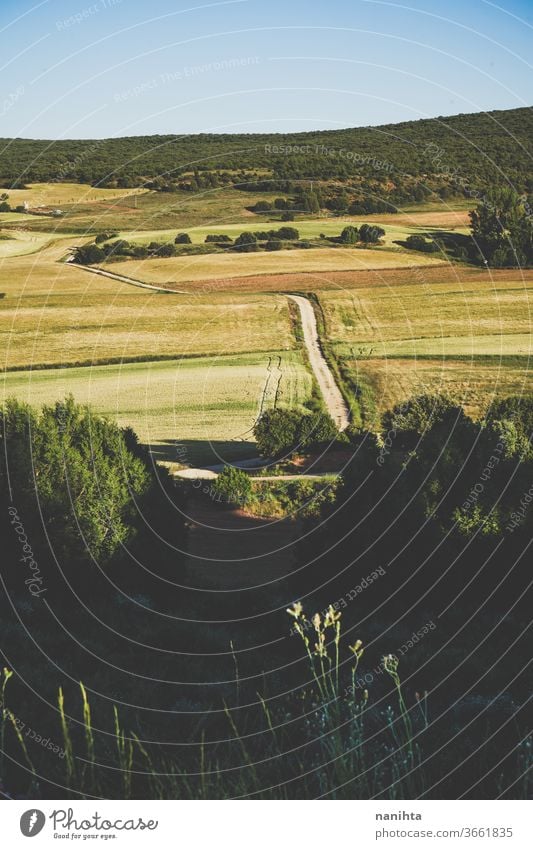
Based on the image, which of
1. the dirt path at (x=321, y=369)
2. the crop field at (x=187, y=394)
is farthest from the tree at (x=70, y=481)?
the dirt path at (x=321, y=369)

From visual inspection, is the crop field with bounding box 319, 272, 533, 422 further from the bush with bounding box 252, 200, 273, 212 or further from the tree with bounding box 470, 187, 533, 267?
the bush with bounding box 252, 200, 273, 212

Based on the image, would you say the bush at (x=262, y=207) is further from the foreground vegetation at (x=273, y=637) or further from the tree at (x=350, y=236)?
the foreground vegetation at (x=273, y=637)

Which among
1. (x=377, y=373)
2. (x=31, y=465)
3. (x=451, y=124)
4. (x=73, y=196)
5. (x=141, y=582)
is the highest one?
(x=451, y=124)

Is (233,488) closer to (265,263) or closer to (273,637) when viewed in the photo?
(273,637)

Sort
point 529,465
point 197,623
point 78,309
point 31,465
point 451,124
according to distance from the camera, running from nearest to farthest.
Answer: point 197,623
point 529,465
point 31,465
point 78,309
point 451,124

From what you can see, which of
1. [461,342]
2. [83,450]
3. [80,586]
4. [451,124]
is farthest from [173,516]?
[451,124]

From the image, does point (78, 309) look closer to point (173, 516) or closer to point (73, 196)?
point (73, 196)

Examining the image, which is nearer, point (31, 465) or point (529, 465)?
point (529, 465)

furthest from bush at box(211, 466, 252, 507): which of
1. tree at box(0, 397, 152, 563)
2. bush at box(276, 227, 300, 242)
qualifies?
bush at box(276, 227, 300, 242)
